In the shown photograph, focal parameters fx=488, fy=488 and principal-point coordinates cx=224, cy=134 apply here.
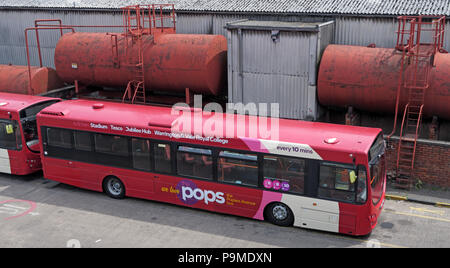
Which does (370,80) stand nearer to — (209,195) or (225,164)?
(225,164)

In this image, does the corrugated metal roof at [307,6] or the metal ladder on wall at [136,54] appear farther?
the metal ladder on wall at [136,54]

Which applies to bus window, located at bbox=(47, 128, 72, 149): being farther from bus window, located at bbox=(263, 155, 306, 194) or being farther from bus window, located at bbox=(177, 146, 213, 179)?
bus window, located at bbox=(263, 155, 306, 194)

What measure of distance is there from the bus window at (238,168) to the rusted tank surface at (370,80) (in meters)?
5.84

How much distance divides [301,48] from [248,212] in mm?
7132

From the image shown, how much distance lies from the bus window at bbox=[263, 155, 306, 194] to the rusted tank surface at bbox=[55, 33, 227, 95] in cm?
708

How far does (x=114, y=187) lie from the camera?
15.8m

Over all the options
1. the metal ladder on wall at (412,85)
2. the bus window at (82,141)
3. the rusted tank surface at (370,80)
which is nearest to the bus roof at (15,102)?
the bus window at (82,141)

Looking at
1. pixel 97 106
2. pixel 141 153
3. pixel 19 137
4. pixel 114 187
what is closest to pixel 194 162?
pixel 141 153

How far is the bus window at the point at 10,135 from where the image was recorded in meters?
17.1

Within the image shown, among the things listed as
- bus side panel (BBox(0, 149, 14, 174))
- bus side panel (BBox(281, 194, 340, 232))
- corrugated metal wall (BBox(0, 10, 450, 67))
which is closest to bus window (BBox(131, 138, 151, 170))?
bus side panel (BBox(281, 194, 340, 232))

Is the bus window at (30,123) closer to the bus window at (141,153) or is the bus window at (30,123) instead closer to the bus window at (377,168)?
the bus window at (141,153)

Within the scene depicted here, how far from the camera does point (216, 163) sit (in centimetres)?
1368

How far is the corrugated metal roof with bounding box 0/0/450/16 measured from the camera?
720 inches

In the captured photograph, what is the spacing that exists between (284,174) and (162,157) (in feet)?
12.4
